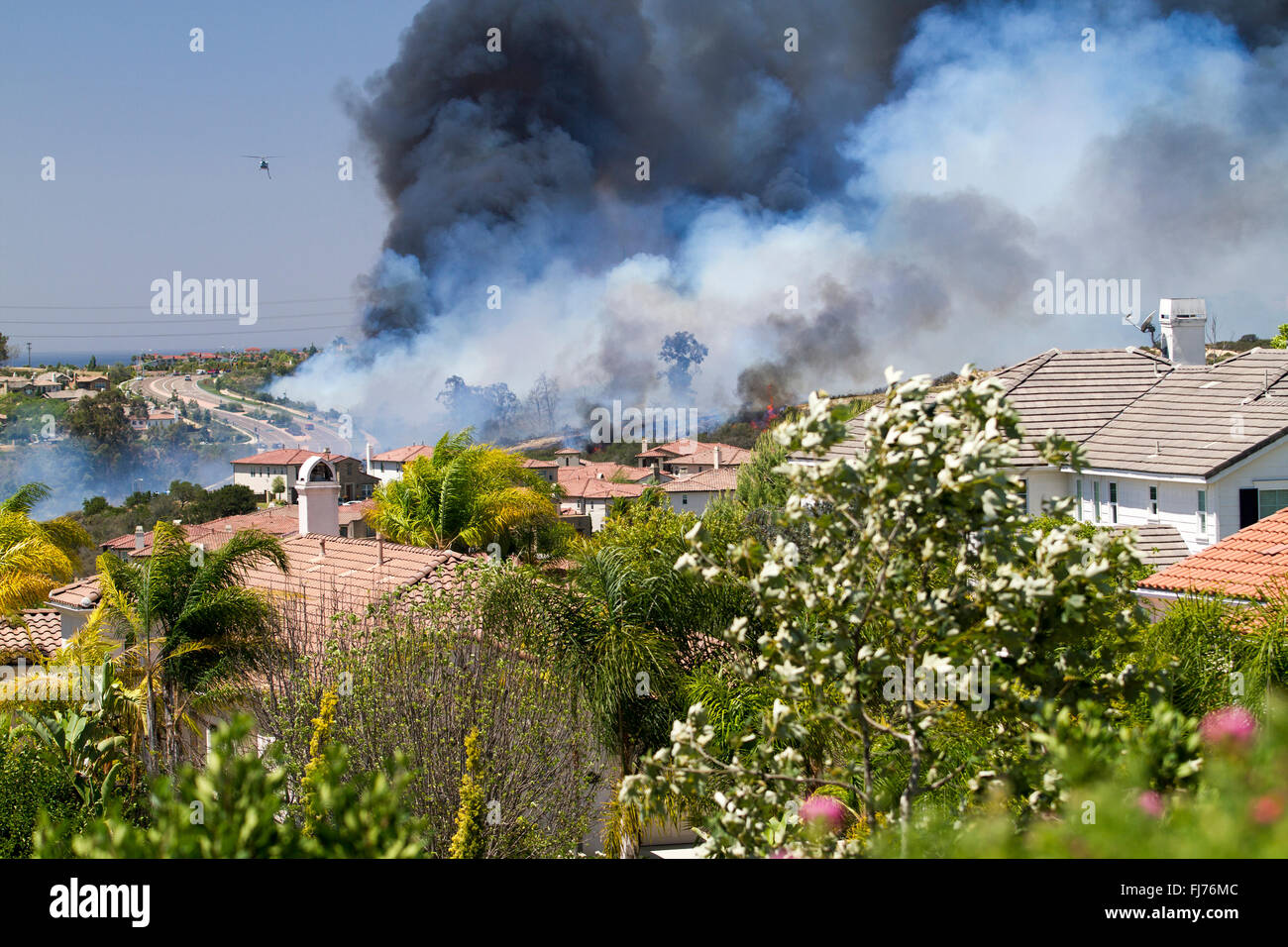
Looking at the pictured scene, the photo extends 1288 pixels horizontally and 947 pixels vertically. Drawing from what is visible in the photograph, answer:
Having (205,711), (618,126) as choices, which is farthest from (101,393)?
(205,711)

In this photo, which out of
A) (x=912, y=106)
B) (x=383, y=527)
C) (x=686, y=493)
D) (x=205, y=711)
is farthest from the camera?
(x=912, y=106)

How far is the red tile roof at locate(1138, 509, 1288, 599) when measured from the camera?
60.5ft

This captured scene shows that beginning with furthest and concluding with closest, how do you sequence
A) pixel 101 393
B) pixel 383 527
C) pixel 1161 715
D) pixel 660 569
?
pixel 101 393, pixel 383 527, pixel 660 569, pixel 1161 715

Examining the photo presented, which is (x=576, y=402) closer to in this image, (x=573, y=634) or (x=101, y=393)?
(x=101, y=393)

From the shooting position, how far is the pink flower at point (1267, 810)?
325 centimetres

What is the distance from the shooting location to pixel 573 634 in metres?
18.8

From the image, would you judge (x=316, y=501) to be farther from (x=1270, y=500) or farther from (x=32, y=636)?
(x=1270, y=500)

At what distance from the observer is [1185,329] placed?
3772cm

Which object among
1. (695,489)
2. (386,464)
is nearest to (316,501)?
(695,489)

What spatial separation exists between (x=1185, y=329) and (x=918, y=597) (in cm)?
3492

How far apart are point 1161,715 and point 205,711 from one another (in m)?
15.2

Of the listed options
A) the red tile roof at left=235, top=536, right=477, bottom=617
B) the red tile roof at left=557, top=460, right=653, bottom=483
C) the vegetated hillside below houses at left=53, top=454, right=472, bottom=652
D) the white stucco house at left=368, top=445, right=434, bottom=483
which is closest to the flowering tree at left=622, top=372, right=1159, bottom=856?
the vegetated hillside below houses at left=53, top=454, right=472, bottom=652

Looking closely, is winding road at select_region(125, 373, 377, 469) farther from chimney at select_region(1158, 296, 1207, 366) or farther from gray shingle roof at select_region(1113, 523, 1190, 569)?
gray shingle roof at select_region(1113, 523, 1190, 569)

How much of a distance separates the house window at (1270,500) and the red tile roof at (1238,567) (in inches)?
341
